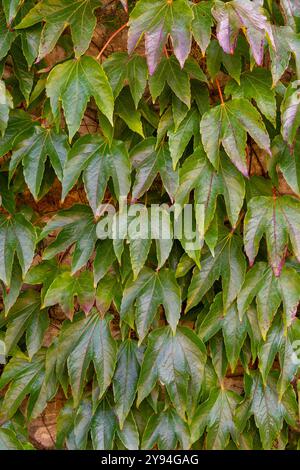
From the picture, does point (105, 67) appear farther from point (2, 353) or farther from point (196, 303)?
point (2, 353)

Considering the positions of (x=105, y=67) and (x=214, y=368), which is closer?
(x=105, y=67)

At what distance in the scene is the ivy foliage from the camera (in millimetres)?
1284

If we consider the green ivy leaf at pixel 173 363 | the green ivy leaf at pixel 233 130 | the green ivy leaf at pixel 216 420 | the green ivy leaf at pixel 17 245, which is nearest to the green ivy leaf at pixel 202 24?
Result: the green ivy leaf at pixel 233 130

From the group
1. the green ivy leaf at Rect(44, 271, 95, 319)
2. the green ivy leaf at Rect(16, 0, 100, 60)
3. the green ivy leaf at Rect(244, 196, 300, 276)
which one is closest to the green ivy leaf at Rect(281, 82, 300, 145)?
the green ivy leaf at Rect(244, 196, 300, 276)

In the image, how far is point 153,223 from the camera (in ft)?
4.37

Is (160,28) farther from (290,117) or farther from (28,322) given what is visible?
(28,322)

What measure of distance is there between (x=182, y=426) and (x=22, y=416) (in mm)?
447

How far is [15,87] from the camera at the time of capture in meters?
1.48

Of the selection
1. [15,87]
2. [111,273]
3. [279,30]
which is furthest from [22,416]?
[279,30]

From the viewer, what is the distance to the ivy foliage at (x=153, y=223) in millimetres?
1284

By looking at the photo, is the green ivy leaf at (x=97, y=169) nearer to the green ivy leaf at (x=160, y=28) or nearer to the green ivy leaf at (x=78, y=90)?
the green ivy leaf at (x=78, y=90)

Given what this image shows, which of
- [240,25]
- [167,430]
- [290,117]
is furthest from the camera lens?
[167,430]

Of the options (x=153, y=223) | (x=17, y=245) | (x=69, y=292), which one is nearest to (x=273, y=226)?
(x=153, y=223)
